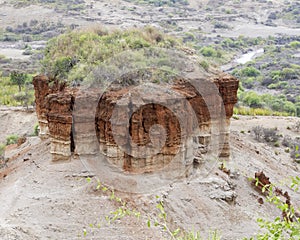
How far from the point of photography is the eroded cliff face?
13.0 m

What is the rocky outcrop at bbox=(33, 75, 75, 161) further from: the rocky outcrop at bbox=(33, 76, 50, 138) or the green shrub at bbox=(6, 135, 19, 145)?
the green shrub at bbox=(6, 135, 19, 145)

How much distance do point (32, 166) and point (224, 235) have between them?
6656mm

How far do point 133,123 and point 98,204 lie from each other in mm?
2368

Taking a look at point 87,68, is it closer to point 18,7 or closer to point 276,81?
point 276,81

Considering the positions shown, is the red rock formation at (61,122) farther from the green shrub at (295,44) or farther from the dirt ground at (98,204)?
the green shrub at (295,44)

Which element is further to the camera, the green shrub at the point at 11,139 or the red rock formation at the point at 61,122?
the green shrub at the point at 11,139

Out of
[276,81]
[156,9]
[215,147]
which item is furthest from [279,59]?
[215,147]

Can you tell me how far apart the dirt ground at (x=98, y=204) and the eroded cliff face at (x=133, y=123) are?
0.74 m

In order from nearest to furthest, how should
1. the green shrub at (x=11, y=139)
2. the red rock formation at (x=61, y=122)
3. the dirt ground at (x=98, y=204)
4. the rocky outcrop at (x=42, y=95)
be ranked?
the dirt ground at (x=98, y=204)
the red rock formation at (x=61, y=122)
the rocky outcrop at (x=42, y=95)
the green shrub at (x=11, y=139)

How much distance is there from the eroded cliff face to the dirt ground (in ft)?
2.42

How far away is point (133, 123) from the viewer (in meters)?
12.8

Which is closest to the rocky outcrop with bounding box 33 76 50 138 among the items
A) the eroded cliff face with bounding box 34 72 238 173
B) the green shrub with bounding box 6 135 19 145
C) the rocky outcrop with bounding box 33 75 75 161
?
the rocky outcrop with bounding box 33 75 75 161

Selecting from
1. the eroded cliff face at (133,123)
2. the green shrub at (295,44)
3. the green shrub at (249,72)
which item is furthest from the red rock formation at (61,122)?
the green shrub at (295,44)

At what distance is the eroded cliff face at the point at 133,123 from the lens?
12969mm
